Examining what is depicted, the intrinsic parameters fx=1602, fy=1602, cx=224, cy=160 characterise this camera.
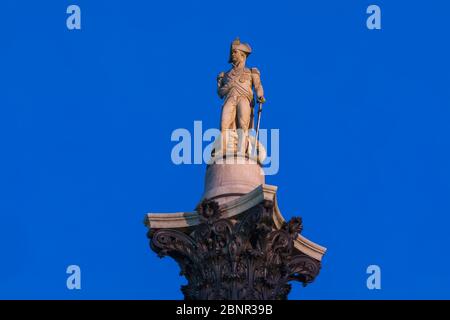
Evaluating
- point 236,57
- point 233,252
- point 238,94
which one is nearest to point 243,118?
point 238,94

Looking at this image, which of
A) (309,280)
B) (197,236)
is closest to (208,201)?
(197,236)

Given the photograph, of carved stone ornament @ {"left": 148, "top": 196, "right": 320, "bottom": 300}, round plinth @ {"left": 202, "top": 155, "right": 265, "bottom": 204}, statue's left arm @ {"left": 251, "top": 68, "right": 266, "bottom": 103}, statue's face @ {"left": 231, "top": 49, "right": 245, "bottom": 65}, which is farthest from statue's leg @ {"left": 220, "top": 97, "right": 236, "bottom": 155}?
carved stone ornament @ {"left": 148, "top": 196, "right": 320, "bottom": 300}

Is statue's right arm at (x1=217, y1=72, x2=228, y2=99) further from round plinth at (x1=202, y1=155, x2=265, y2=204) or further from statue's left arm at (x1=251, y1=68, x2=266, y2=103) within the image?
round plinth at (x1=202, y1=155, x2=265, y2=204)

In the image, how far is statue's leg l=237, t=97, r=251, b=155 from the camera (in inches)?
1716

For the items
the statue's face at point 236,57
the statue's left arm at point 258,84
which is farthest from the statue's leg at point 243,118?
the statue's face at point 236,57

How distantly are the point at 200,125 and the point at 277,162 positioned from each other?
10.6ft

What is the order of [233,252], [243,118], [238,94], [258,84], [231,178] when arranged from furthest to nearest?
[258,84] → [238,94] → [243,118] → [231,178] → [233,252]

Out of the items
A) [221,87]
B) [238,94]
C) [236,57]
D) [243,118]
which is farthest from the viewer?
[236,57]

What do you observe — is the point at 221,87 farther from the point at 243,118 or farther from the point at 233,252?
the point at 233,252

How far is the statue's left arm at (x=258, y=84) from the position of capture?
146ft

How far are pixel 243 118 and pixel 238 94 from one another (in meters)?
0.80

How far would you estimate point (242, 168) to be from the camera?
42.8 m

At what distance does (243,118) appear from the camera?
4409 cm
